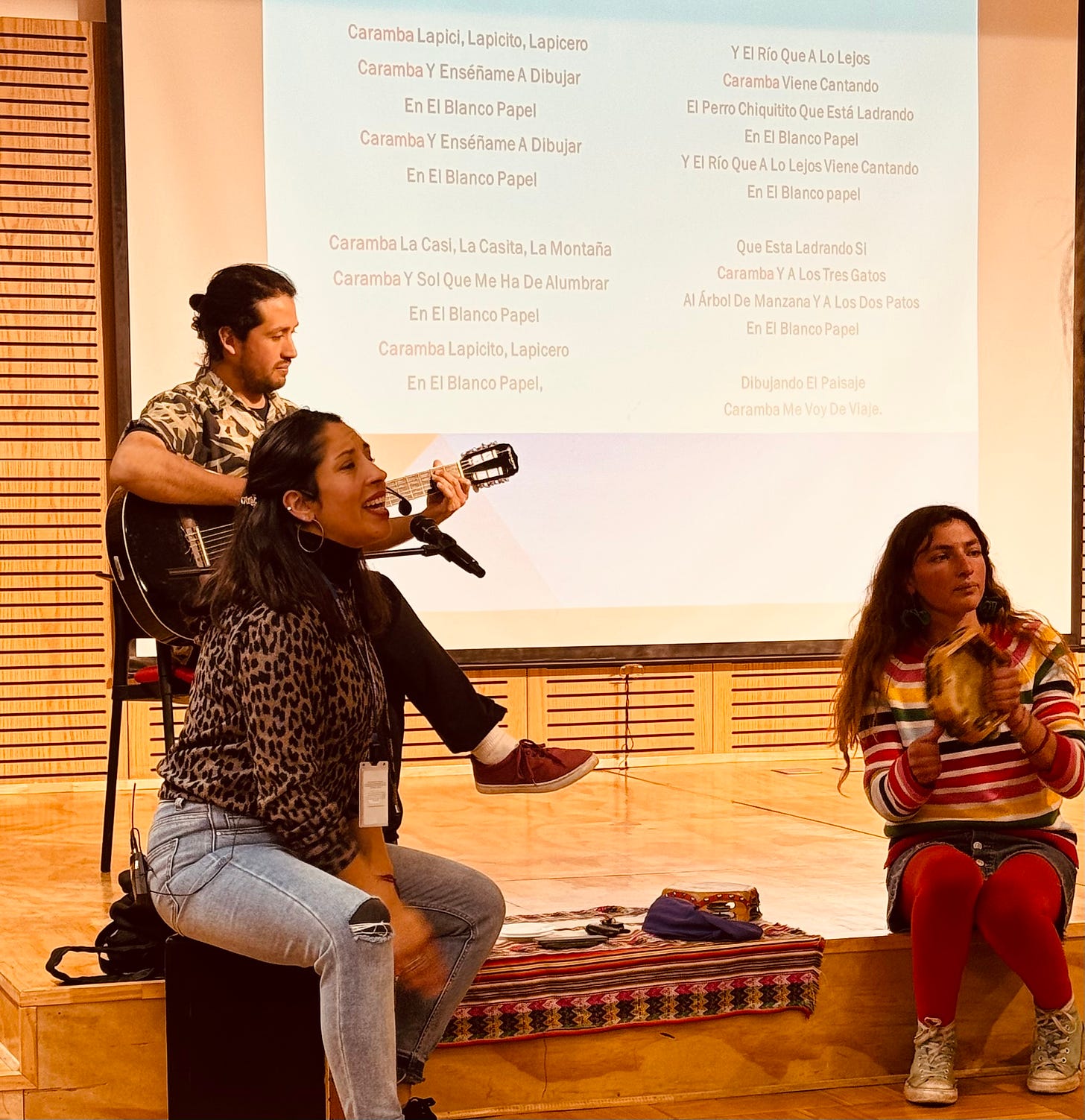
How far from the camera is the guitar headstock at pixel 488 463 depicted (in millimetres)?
3242

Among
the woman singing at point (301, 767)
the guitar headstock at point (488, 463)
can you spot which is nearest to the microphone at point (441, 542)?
the woman singing at point (301, 767)

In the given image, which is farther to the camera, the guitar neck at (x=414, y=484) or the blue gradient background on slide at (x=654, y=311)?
the blue gradient background on slide at (x=654, y=311)

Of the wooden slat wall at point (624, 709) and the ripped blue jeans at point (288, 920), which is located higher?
the ripped blue jeans at point (288, 920)

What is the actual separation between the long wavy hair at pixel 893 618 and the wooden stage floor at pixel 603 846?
0.42 metres

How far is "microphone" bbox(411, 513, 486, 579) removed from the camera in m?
2.57

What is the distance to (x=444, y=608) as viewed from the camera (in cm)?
533

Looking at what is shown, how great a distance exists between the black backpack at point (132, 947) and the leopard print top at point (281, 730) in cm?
38

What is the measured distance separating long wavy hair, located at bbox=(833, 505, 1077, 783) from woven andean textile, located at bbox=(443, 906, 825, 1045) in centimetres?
35

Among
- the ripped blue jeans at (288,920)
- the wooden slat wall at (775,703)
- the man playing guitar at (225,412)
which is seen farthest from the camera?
the wooden slat wall at (775,703)

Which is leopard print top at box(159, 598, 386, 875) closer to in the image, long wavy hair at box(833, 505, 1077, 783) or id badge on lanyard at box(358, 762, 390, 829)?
id badge on lanyard at box(358, 762, 390, 829)

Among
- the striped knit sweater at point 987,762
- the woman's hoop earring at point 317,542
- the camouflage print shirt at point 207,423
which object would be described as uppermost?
the camouflage print shirt at point 207,423

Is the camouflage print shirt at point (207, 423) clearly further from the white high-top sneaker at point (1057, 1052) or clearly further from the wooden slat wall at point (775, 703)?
the wooden slat wall at point (775, 703)

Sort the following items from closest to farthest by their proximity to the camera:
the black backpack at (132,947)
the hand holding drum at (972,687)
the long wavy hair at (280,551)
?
1. the long wavy hair at (280,551)
2. the black backpack at (132,947)
3. the hand holding drum at (972,687)

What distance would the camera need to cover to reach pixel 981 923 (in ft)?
8.83
